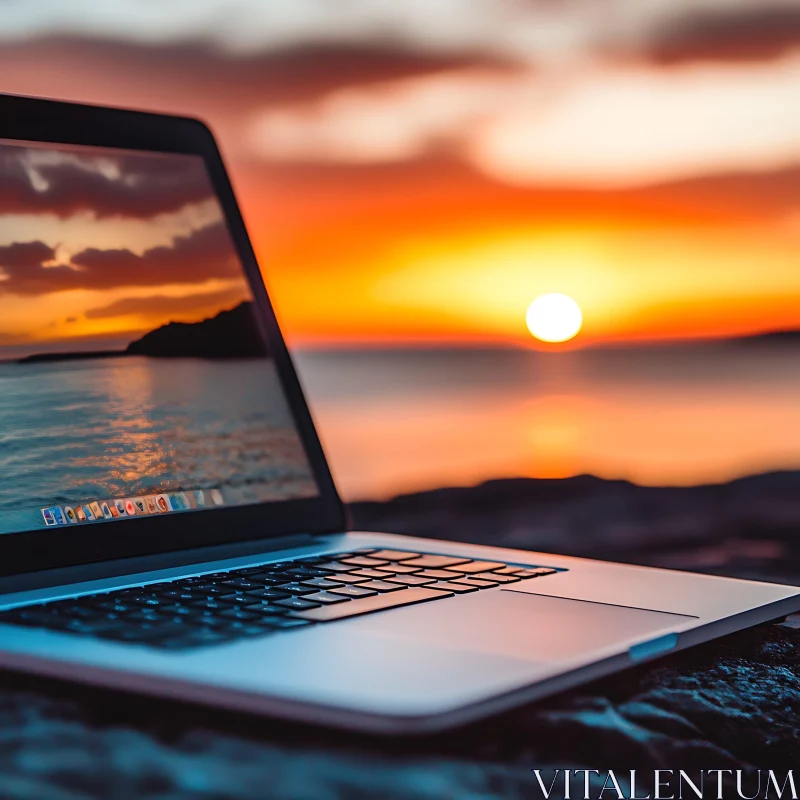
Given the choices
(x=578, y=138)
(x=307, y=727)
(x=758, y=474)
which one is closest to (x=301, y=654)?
(x=307, y=727)

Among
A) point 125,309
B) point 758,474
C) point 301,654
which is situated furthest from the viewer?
point 758,474

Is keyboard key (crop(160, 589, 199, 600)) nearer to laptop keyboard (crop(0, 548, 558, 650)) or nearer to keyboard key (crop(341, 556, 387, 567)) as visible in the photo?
laptop keyboard (crop(0, 548, 558, 650))

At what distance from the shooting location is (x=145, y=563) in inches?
39.5

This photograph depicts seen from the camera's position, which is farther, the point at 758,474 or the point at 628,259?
the point at 628,259

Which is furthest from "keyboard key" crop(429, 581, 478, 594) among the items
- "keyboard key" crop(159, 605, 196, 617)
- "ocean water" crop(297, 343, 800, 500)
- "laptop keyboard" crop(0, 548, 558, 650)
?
"ocean water" crop(297, 343, 800, 500)

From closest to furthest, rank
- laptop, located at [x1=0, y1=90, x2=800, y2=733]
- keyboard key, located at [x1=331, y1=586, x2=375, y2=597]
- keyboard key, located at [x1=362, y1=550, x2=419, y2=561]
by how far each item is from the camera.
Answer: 1. laptop, located at [x1=0, y1=90, x2=800, y2=733]
2. keyboard key, located at [x1=331, y1=586, x2=375, y2=597]
3. keyboard key, located at [x1=362, y1=550, x2=419, y2=561]

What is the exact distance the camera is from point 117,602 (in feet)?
2.50

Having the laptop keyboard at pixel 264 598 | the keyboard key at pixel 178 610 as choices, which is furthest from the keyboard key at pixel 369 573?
the keyboard key at pixel 178 610

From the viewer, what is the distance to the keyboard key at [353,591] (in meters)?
0.79

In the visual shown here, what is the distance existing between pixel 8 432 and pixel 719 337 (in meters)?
17.1

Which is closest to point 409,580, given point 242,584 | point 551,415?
point 242,584

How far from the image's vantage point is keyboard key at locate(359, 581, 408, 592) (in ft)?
2.69

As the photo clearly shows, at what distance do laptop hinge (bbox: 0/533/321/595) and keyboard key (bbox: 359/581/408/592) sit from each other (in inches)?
9.8

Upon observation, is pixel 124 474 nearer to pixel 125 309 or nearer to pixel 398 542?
pixel 125 309
